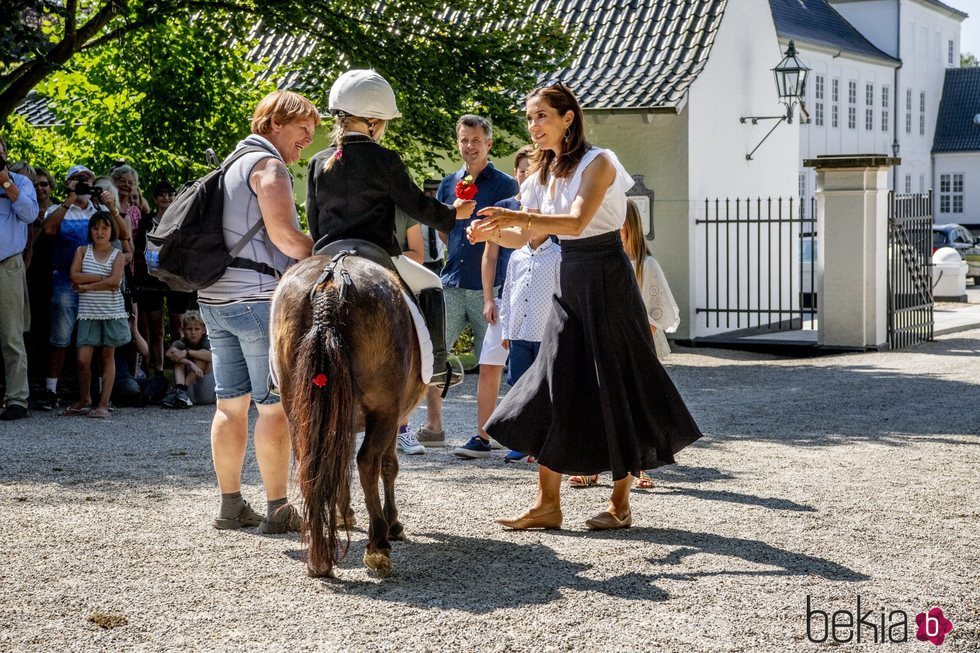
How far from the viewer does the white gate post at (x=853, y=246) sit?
15.1 m

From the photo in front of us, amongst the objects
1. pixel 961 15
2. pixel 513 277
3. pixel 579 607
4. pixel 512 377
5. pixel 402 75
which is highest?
pixel 961 15

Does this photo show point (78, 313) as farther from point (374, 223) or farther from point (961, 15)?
point (961, 15)

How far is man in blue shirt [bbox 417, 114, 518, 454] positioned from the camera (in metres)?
8.40

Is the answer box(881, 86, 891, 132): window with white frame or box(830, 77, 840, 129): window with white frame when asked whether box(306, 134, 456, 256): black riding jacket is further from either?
box(881, 86, 891, 132): window with white frame

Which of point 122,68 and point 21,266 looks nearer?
point 21,266

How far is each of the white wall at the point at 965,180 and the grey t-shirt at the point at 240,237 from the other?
59261 millimetres

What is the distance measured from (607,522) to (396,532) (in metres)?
1.03

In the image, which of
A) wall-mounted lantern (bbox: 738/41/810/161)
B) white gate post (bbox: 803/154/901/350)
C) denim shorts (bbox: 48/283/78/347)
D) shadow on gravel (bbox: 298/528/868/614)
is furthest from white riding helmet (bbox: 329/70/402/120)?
wall-mounted lantern (bbox: 738/41/810/161)

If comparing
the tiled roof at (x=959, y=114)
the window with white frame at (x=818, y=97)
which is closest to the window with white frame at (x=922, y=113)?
the tiled roof at (x=959, y=114)

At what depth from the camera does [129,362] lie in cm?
1188

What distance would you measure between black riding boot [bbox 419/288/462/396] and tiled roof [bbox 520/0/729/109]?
11.9m

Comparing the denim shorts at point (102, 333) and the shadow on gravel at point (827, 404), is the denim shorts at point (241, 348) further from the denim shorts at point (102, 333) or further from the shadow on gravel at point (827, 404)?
the denim shorts at point (102, 333)

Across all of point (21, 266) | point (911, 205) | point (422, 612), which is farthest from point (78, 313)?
point (911, 205)

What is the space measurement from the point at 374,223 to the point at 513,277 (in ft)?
7.61
